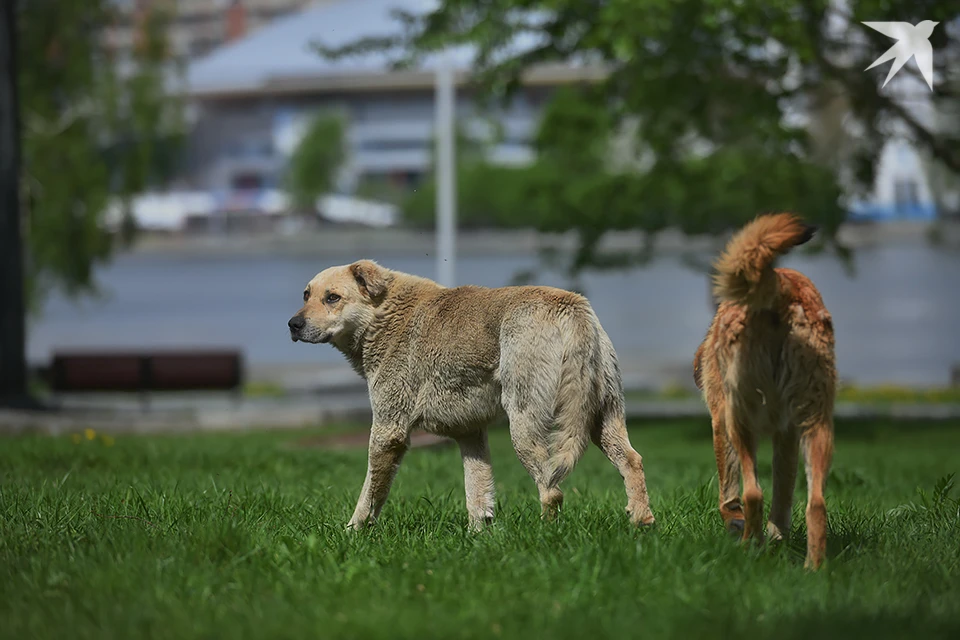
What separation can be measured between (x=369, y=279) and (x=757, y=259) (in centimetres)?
223

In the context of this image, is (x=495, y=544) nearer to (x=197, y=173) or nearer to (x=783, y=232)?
(x=783, y=232)

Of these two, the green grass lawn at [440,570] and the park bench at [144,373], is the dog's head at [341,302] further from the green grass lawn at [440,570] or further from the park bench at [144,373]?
the park bench at [144,373]

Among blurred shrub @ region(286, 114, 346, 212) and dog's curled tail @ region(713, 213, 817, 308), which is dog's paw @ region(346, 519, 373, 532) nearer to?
dog's curled tail @ region(713, 213, 817, 308)

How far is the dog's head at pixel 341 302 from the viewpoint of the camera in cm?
611

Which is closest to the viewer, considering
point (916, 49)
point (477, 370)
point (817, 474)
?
point (817, 474)

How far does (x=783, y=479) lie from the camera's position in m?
5.42

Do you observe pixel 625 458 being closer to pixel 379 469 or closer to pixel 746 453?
pixel 746 453

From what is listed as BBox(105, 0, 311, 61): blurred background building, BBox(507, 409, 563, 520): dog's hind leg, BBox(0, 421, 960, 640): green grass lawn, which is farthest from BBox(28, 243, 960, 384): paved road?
BBox(105, 0, 311, 61): blurred background building

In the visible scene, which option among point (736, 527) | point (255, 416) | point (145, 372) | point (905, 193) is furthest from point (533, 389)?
point (905, 193)

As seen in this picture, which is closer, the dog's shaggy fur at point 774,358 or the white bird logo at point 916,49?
the dog's shaggy fur at point 774,358

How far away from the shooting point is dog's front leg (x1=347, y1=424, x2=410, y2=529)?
237 inches

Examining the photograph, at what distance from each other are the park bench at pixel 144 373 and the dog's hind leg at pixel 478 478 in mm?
12700

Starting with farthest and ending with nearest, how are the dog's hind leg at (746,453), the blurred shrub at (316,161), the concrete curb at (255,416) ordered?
the blurred shrub at (316,161), the concrete curb at (255,416), the dog's hind leg at (746,453)

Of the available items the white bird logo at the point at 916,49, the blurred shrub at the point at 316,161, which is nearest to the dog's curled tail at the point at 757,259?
the white bird logo at the point at 916,49
